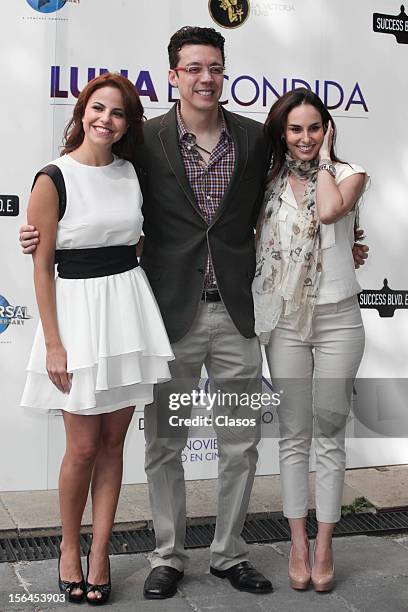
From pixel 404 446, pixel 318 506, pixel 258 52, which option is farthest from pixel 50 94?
pixel 404 446

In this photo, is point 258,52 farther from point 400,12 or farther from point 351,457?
point 351,457

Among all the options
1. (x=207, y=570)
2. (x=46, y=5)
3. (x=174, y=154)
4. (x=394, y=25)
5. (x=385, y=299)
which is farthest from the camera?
(x=385, y=299)

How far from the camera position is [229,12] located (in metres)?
4.41

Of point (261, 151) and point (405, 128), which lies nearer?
point (261, 151)

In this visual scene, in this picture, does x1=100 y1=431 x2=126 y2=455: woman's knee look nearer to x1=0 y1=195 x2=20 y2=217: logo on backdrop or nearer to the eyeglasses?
the eyeglasses

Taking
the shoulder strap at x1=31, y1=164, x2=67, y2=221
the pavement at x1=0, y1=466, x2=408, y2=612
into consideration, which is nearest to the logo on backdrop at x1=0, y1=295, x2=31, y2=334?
the pavement at x1=0, y1=466, x2=408, y2=612

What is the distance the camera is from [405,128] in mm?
4723

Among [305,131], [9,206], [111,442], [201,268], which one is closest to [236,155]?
[305,131]

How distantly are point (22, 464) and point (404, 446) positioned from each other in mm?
1853

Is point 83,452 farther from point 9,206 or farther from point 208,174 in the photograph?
point 9,206

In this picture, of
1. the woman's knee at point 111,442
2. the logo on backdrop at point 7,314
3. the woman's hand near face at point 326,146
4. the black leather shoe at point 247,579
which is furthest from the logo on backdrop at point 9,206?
the black leather shoe at point 247,579

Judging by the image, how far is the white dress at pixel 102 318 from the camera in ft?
10.2

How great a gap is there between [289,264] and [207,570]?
1161 mm

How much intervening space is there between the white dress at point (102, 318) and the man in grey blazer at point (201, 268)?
0.13 m
